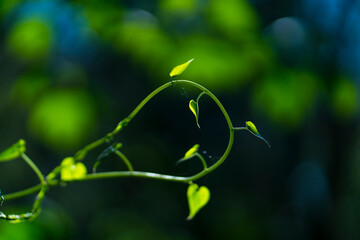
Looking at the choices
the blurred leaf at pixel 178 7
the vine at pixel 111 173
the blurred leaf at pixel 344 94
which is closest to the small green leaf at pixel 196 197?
the vine at pixel 111 173

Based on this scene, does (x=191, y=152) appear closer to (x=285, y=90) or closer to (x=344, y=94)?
(x=285, y=90)

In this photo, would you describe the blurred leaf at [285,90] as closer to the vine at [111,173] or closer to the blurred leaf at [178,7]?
the blurred leaf at [178,7]

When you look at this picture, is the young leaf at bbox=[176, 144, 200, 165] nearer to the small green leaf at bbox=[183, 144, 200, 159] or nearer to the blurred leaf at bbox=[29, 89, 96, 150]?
the small green leaf at bbox=[183, 144, 200, 159]

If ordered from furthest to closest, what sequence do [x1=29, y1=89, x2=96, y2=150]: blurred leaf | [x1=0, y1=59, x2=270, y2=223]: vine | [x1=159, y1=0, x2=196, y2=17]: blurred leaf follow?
[x1=29, y1=89, x2=96, y2=150]: blurred leaf < [x1=159, y1=0, x2=196, y2=17]: blurred leaf < [x1=0, y1=59, x2=270, y2=223]: vine

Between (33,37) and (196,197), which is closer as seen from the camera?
(196,197)

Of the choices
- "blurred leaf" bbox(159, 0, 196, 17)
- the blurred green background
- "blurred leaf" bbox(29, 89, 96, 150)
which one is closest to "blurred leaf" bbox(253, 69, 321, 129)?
the blurred green background

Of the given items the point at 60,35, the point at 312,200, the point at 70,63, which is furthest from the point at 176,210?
the point at 60,35

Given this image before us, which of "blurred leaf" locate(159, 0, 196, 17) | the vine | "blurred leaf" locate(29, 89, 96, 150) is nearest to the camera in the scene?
the vine

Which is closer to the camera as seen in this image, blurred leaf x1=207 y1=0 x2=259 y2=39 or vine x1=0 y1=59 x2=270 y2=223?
vine x1=0 y1=59 x2=270 y2=223

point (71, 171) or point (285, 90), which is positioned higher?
point (71, 171)

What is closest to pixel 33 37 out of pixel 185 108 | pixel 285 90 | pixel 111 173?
pixel 285 90
